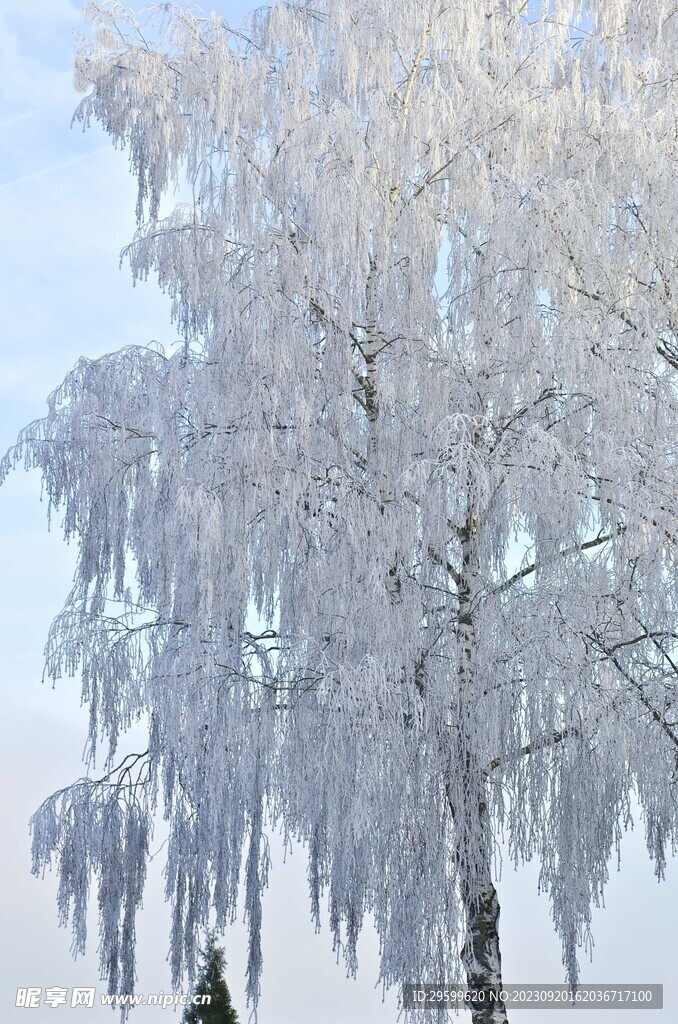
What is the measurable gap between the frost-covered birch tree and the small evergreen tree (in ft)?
4.41

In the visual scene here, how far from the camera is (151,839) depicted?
7.15 m

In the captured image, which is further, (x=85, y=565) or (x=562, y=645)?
(x=85, y=565)

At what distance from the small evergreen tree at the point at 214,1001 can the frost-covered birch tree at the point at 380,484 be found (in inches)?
52.9

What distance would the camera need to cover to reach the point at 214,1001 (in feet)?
27.9

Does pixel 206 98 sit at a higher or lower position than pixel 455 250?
higher

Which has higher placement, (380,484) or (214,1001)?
(380,484)

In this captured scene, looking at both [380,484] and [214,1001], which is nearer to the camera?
[380,484]

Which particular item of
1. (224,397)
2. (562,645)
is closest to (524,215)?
(224,397)

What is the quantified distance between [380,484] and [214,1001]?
4310 millimetres

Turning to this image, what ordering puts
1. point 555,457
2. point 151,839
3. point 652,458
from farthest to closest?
point 151,839 → point 652,458 → point 555,457

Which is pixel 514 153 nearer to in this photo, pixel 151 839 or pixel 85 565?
pixel 85 565

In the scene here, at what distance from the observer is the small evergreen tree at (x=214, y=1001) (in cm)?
842

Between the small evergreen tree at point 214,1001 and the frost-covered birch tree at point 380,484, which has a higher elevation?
the frost-covered birch tree at point 380,484

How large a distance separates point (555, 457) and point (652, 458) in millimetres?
834
